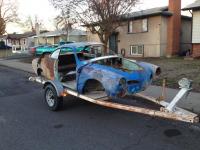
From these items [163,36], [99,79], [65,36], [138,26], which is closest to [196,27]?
[163,36]

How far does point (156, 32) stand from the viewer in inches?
978

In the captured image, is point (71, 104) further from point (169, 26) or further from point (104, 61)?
→ point (169, 26)

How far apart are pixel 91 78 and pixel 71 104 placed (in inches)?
78.0

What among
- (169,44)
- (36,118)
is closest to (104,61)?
(36,118)

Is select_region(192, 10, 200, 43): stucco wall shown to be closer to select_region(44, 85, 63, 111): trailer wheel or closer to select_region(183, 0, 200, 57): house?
select_region(183, 0, 200, 57): house

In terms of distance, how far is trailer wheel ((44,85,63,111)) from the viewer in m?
7.51

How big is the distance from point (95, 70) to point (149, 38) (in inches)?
773

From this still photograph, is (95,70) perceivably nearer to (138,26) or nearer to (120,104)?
→ (120,104)

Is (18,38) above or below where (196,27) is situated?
above

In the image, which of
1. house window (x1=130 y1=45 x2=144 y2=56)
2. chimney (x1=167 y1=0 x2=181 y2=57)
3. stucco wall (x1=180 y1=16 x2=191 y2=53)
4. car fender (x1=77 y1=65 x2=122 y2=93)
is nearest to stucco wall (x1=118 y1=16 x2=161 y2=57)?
house window (x1=130 y1=45 x2=144 y2=56)

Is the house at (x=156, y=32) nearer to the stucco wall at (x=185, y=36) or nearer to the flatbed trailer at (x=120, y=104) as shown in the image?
the stucco wall at (x=185, y=36)

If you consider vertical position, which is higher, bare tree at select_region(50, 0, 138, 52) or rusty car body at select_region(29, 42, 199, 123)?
bare tree at select_region(50, 0, 138, 52)

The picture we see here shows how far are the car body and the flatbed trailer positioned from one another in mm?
176

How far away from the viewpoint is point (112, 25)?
24078mm
